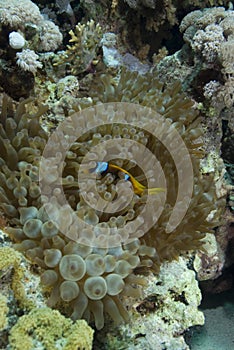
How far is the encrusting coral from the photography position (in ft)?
5.97

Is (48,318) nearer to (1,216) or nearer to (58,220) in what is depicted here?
(58,220)

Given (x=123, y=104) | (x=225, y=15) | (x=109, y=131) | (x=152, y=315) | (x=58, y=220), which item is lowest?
(x=152, y=315)

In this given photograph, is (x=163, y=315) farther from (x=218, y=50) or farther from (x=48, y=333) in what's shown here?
(x=218, y=50)

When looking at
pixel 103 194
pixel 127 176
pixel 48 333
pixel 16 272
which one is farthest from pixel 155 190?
pixel 48 333

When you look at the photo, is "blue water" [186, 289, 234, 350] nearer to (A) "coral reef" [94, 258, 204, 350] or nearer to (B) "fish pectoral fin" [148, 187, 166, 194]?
(A) "coral reef" [94, 258, 204, 350]

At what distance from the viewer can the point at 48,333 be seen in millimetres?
1609

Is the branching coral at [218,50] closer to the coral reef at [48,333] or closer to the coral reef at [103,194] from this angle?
the coral reef at [103,194]

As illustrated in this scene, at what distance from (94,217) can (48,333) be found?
1.87 feet

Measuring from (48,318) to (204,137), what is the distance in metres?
2.24

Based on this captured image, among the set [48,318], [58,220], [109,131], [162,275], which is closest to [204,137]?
[109,131]

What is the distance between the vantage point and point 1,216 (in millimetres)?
2088

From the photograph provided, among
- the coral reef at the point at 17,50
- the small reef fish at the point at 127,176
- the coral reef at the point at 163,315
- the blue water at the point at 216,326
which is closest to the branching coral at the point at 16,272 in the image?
the coral reef at the point at 163,315

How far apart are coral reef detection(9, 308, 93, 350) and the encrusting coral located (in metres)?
0.13

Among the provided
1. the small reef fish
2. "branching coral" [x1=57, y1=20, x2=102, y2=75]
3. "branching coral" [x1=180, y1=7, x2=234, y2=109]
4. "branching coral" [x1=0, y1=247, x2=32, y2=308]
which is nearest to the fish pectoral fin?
the small reef fish
